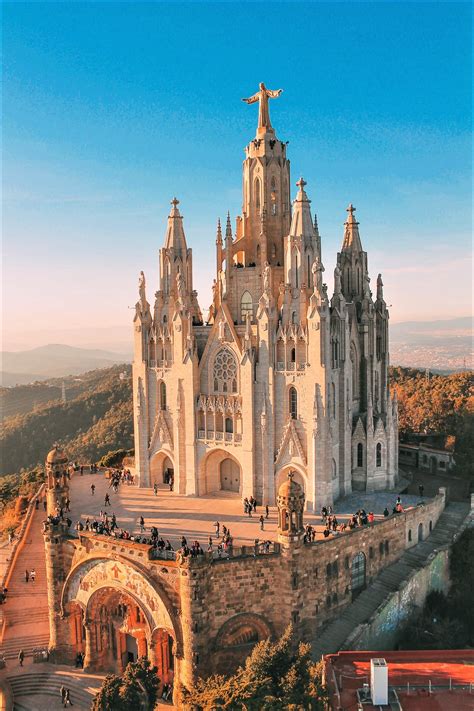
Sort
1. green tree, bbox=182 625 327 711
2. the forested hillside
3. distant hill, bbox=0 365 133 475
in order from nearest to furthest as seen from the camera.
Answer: green tree, bbox=182 625 327 711
the forested hillside
distant hill, bbox=0 365 133 475

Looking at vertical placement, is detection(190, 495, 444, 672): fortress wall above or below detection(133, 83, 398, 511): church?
below

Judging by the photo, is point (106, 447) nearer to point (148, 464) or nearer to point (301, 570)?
point (148, 464)

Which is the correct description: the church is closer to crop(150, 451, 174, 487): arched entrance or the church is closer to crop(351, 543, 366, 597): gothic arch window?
crop(150, 451, 174, 487): arched entrance

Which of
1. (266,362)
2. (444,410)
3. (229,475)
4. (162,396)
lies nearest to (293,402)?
(266,362)

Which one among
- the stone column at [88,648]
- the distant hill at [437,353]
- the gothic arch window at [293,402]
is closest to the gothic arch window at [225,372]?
the gothic arch window at [293,402]

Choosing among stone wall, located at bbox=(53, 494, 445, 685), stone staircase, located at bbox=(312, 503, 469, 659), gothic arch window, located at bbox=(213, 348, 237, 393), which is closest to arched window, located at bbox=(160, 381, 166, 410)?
gothic arch window, located at bbox=(213, 348, 237, 393)
